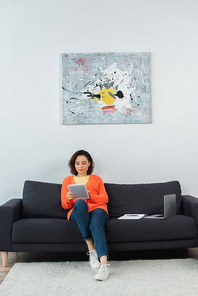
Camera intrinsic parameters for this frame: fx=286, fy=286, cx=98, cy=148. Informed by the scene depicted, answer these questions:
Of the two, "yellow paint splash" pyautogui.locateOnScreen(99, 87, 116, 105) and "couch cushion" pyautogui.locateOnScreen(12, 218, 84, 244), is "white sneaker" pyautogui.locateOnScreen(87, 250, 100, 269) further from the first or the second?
"yellow paint splash" pyautogui.locateOnScreen(99, 87, 116, 105)

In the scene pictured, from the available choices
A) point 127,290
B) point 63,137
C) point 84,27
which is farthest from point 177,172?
point 84,27

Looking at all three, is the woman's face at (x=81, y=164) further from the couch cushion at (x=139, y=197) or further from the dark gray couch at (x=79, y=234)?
the dark gray couch at (x=79, y=234)

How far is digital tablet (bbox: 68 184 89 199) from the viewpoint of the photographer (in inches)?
103

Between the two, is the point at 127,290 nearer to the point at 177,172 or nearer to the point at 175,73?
the point at 177,172

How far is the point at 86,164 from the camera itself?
10.1 feet

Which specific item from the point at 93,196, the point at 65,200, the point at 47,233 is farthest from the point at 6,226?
the point at 93,196

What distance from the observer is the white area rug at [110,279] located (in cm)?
209

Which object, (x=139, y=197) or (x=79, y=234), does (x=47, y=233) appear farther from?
(x=139, y=197)

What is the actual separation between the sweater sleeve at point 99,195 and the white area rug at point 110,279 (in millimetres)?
597

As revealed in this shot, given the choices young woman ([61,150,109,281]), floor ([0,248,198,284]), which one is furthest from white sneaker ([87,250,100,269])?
floor ([0,248,198,284])

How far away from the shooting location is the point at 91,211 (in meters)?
2.77

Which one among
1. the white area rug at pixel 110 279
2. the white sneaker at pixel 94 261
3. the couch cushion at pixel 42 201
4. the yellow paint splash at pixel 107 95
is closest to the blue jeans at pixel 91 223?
the white sneaker at pixel 94 261

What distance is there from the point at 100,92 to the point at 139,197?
1331 millimetres

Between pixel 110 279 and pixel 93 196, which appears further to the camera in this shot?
pixel 93 196
